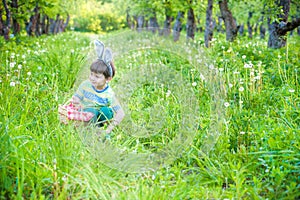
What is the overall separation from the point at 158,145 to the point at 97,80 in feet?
3.26

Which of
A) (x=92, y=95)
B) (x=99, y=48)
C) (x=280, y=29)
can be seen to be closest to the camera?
(x=99, y=48)

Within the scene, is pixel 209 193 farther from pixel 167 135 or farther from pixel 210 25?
pixel 210 25

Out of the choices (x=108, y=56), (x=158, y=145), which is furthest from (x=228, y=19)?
(x=108, y=56)

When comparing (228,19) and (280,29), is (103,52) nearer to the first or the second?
(280,29)

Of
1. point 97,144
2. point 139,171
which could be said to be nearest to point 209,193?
point 139,171

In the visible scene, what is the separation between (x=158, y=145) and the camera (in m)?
3.90

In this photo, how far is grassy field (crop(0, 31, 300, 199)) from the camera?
2.80 metres

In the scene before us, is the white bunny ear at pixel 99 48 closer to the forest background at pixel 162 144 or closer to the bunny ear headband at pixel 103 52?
the bunny ear headband at pixel 103 52

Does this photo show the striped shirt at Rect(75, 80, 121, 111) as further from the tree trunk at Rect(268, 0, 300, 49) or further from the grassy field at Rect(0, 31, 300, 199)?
the tree trunk at Rect(268, 0, 300, 49)

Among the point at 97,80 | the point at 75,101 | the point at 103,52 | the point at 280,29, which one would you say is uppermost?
the point at 103,52

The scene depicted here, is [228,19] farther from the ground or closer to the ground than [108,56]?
closer to the ground

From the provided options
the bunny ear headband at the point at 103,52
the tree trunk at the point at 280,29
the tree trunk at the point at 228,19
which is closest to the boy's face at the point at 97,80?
the bunny ear headband at the point at 103,52

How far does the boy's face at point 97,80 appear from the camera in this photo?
3.35 m

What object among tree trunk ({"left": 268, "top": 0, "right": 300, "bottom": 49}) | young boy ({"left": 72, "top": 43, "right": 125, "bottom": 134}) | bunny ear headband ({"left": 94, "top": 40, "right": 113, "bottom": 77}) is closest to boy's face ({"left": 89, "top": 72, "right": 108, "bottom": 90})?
young boy ({"left": 72, "top": 43, "right": 125, "bottom": 134})
